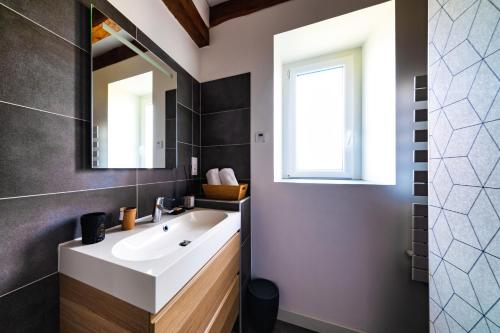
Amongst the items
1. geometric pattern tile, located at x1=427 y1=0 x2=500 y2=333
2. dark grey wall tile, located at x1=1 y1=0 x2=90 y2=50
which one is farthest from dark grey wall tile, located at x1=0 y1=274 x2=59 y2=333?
geometric pattern tile, located at x1=427 y1=0 x2=500 y2=333

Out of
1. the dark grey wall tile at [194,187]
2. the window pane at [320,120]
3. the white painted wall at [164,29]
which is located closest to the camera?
the white painted wall at [164,29]

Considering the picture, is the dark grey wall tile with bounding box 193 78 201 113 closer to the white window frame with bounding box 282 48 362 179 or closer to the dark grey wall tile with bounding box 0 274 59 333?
the white window frame with bounding box 282 48 362 179

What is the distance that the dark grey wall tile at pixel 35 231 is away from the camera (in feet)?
1.61

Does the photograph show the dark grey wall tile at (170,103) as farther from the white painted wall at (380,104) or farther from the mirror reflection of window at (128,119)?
the white painted wall at (380,104)

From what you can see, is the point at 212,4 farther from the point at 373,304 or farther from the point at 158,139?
the point at 373,304

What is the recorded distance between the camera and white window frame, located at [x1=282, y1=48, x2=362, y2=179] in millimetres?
1362

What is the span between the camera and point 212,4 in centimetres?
138

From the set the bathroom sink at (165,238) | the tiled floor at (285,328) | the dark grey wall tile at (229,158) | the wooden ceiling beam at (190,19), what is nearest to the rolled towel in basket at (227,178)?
the dark grey wall tile at (229,158)

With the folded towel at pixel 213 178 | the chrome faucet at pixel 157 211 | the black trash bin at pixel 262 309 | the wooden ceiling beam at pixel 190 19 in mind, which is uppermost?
the wooden ceiling beam at pixel 190 19

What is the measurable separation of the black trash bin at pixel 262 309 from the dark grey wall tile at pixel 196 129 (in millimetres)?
1214

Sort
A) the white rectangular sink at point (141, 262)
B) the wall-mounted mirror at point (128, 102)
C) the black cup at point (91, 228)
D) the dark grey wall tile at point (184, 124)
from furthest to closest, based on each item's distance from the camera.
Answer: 1. the dark grey wall tile at point (184, 124)
2. the wall-mounted mirror at point (128, 102)
3. the black cup at point (91, 228)
4. the white rectangular sink at point (141, 262)

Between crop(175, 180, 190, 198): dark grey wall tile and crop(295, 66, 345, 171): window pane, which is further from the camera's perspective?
crop(295, 66, 345, 171): window pane

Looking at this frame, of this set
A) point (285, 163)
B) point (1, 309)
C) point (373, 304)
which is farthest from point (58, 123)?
point (373, 304)

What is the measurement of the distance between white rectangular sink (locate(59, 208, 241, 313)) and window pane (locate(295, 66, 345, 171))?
3.31ft
